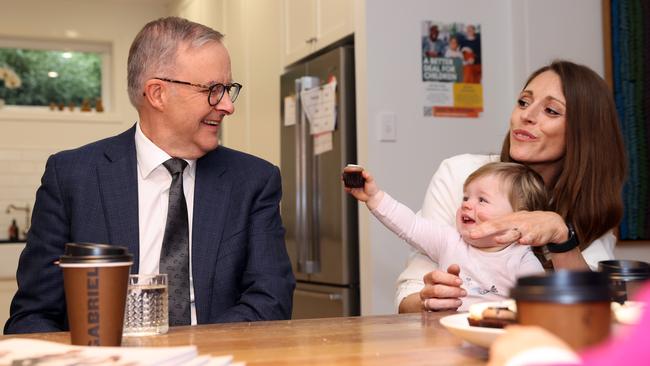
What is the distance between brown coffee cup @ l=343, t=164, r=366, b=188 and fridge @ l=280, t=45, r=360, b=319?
1454mm

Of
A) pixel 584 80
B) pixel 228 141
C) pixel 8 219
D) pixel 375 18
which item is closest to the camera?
pixel 584 80

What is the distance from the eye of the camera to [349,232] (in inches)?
131

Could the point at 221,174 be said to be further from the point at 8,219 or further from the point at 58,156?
the point at 8,219

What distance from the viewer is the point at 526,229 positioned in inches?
63.6

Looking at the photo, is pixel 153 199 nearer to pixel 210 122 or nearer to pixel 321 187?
pixel 210 122

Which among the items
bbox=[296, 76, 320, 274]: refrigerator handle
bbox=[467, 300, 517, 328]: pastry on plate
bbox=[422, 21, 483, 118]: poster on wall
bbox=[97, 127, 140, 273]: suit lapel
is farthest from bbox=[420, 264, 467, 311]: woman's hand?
bbox=[296, 76, 320, 274]: refrigerator handle

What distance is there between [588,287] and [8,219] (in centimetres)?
539

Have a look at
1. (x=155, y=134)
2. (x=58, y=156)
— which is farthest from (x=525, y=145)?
(x=58, y=156)

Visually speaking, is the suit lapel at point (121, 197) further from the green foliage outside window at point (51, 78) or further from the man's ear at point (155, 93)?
the green foliage outside window at point (51, 78)

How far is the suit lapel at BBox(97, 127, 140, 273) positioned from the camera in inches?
66.0

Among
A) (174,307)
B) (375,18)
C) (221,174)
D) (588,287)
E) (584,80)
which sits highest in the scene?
(375,18)

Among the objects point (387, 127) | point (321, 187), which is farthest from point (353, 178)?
point (321, 187)

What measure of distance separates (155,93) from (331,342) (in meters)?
1.03

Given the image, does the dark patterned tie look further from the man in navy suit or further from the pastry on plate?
the pastry on plate
